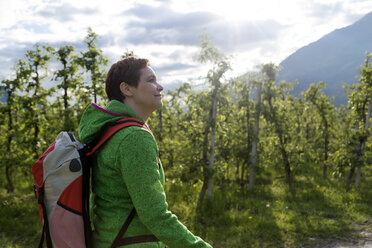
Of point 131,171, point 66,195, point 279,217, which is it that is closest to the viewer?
point 131,171

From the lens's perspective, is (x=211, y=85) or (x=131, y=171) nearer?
(x=131, y=171)

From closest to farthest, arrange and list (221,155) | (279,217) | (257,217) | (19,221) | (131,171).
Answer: (131,171)
(257,217)
(279,217)
(19,221)
(221,155)

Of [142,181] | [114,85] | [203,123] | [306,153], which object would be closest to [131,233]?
[142,181]

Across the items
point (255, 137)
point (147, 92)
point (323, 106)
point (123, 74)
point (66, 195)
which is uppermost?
point (123, 74)

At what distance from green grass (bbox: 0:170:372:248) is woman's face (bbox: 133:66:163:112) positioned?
21.1ft

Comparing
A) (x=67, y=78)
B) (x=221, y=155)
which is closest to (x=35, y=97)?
(x=67, y=78)

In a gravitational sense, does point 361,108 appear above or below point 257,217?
above

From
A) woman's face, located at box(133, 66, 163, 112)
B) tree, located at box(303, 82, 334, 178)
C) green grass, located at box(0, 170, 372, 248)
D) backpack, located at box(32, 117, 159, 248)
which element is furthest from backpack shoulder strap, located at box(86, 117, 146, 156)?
tree, located at box(303, 82, 334, 178)

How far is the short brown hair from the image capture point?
5.87 ft

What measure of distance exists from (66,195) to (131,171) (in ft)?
1.39

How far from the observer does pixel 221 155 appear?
12859 mm

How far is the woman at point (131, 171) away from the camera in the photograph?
1432 mm

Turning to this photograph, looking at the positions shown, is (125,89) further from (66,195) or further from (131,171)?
(66,195)

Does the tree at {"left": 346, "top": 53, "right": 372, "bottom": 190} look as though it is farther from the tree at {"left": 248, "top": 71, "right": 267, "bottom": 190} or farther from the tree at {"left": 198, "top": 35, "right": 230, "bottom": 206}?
the tree at {"left": 198, "top": 35, "right": 230, "bottom": 206}
